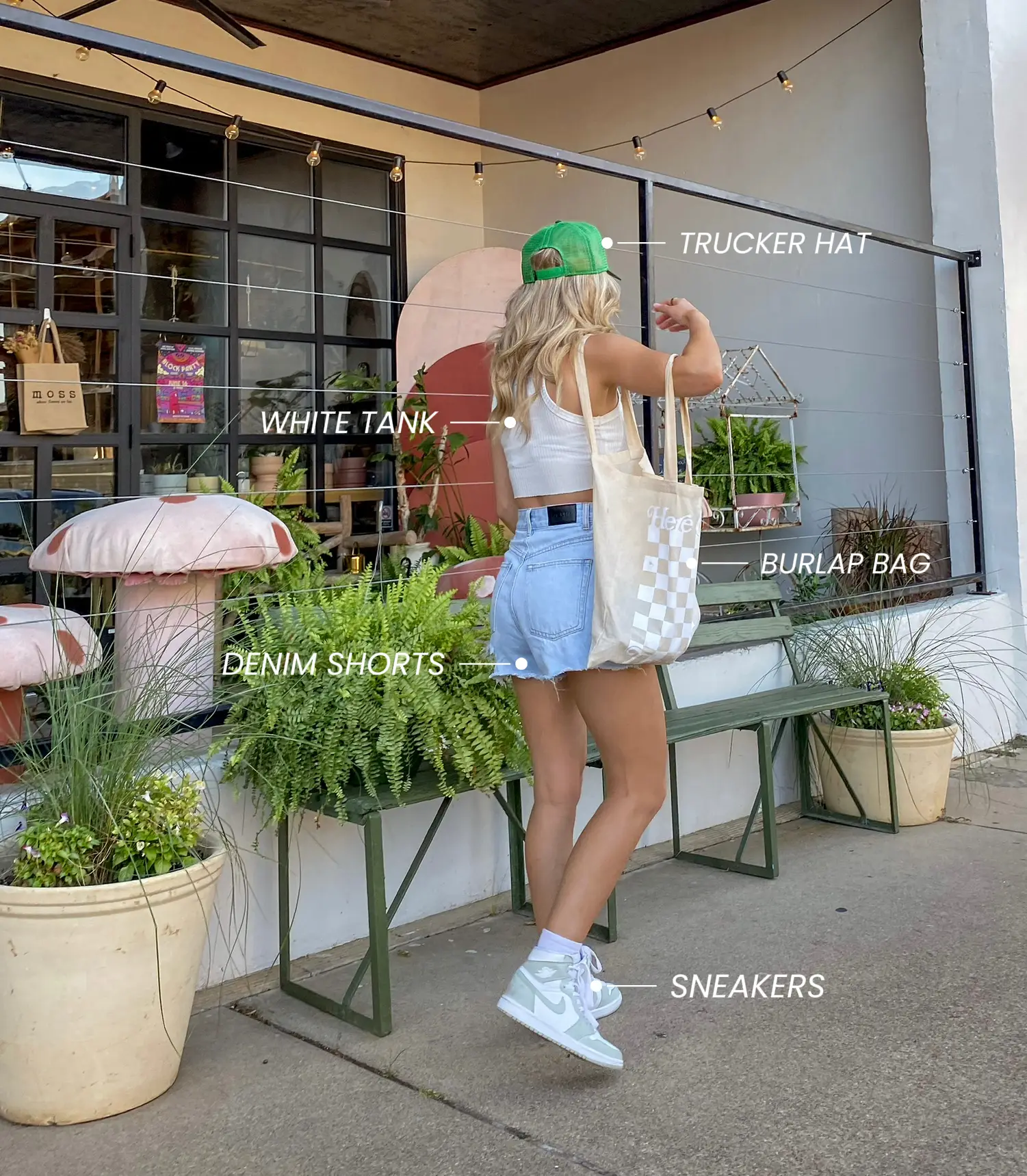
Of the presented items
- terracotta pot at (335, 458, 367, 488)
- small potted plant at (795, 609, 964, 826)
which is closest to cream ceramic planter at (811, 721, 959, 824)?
small potted plant at (795, 609, 964, 826)

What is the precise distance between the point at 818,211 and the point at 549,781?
506 centimetres

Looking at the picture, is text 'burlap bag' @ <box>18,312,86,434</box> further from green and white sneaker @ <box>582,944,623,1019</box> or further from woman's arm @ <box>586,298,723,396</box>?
green and white sneaker @ <box>582,944,623,1019</box>

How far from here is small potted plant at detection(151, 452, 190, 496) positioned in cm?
A: 657

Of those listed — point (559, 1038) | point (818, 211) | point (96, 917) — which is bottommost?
point (559, 1038)

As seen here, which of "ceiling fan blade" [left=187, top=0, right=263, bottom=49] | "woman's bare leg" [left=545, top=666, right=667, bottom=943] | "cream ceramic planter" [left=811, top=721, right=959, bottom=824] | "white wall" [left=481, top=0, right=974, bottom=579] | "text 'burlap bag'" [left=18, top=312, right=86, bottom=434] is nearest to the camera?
"woman's bare leg" [left=545, top=666, right=667, bottom=943]

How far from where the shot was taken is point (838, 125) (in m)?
6.52

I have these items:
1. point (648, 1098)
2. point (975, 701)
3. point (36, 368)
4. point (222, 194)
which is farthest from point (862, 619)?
point (222, 194)

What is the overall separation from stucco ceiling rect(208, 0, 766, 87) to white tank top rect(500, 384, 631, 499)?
189 inches

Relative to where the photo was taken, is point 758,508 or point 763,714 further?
point 758,508

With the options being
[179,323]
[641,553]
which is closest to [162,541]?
[641,553]

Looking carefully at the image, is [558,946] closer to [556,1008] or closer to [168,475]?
[556,1008]

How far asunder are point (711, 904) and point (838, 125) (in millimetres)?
4747

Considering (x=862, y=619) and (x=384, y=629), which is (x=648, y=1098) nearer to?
(x=384, y=629)

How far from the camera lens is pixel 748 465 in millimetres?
6402
